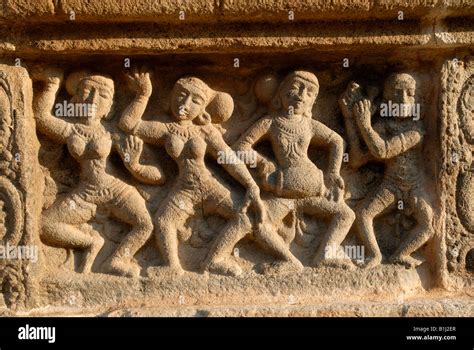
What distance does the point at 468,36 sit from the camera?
4.38 meters

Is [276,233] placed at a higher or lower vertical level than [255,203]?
lower

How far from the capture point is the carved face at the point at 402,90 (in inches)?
178

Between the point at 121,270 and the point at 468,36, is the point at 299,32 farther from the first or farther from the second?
the point at 121,270

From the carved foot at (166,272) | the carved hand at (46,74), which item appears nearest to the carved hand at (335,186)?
the carved foot at (166,272)

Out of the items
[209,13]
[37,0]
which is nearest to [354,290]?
[209,13]

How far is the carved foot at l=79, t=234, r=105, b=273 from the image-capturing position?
444 centimetres

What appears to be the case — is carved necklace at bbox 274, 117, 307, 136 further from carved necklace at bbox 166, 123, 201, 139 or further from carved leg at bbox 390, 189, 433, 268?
carved leg at bbox 390, 189, 433, 268

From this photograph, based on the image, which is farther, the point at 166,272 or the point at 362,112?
the point at 362,112

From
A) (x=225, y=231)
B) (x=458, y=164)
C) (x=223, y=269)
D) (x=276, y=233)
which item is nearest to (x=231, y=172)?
(x=225, y=231)

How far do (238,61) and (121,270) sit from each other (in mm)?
1479

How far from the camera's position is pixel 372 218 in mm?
4559

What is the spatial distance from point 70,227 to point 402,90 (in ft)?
7.36

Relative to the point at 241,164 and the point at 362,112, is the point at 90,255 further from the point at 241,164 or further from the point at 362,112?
the point at 362,112

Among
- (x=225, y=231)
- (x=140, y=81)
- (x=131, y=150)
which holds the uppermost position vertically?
(x=140, y=81)
